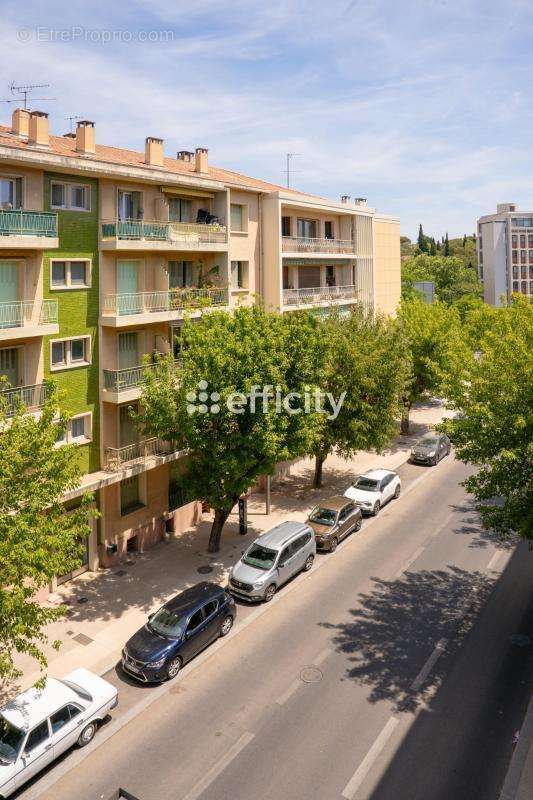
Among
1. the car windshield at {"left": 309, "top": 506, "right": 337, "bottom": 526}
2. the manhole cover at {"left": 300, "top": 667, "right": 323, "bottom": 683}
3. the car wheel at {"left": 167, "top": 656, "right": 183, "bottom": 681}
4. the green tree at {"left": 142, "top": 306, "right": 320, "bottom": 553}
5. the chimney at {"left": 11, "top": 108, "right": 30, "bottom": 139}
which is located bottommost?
the manhole cover at {"left": 300, "top": 667, "right": 323, "bottom": 683}

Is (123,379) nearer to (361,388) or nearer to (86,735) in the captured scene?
(361,388)

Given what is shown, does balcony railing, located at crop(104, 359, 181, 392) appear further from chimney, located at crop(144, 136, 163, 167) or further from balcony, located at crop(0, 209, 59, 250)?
chimney, located at crop(144, 136, 163, 167)

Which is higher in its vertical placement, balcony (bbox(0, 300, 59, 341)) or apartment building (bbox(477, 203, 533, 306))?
Result: apartment building (bbox(477, 203, 533, 306))

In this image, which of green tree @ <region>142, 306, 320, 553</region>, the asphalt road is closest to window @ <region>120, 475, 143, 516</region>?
green tree @ <region>142, 306, 320, 553</region>

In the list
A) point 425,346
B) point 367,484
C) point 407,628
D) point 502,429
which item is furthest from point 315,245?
point 407,628

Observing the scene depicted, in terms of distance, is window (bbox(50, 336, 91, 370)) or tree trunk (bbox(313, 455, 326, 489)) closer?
A: window (bbox(50, 336, 91, 370))

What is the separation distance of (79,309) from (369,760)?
1641 cm

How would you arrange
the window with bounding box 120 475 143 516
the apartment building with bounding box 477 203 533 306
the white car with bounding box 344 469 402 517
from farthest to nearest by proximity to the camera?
the apartment building with bounding box 477 203 533 306, the white car with bounding box 344 469 402 517, the window with bounding box 120 475 143 516

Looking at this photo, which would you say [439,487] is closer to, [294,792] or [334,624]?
[334,624]

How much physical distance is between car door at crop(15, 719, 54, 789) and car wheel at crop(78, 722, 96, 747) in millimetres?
749

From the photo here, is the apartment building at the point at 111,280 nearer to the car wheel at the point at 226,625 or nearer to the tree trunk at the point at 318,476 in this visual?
the car wheel at the point at 226,625

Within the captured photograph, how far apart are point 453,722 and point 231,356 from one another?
12.2 m

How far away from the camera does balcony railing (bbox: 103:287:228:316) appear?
2159cm

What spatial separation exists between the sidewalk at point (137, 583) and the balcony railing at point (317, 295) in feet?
32.8
